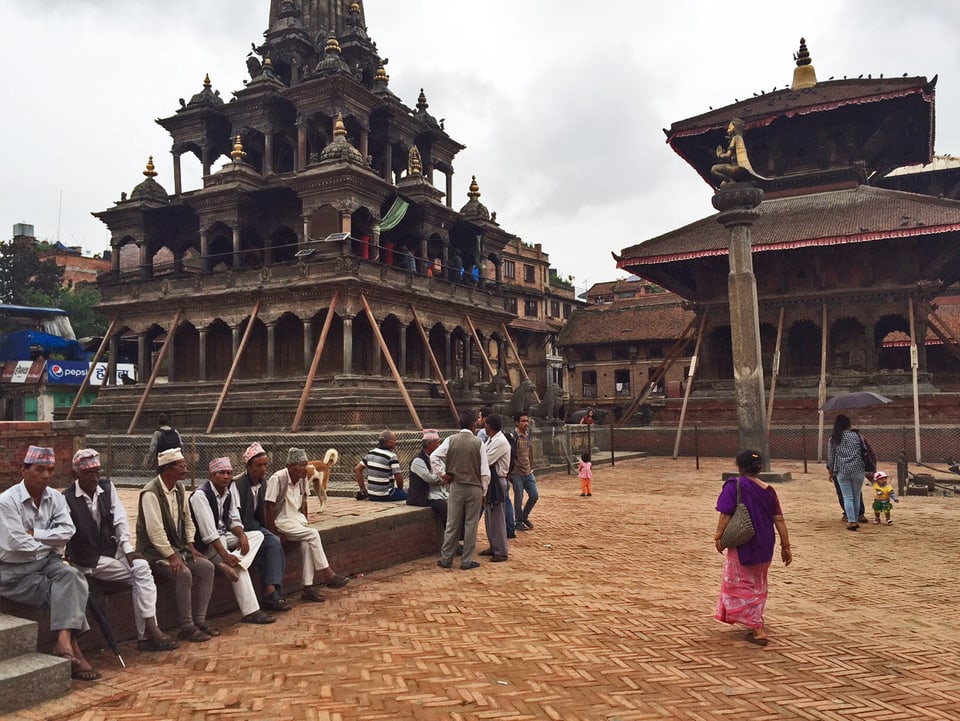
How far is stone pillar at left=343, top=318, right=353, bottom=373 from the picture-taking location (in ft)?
91.4

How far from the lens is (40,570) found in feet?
18.1

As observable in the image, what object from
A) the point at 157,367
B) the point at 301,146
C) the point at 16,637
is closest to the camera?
the point at 16,637

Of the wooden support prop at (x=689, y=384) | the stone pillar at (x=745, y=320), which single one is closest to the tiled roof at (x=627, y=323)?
the wooden support prop at (x=689, y=384)

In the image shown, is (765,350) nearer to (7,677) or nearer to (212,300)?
(212,300)

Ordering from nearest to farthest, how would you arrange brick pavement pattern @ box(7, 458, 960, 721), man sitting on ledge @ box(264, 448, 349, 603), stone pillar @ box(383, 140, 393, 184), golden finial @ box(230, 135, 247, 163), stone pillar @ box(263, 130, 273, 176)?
brick pavement pattern @ box(7, 458, 960, 721) → man sitting on ledge @ box(264, 448, 349, 603) → golden finial @ box(230, 135, 247, 163) → stone pillar @ box(263, 130, 273, 176) → stone pillar @ box(383, 140, 393, 184)

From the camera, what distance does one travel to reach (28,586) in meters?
5.45

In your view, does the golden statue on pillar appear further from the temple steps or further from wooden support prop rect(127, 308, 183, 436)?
wooden support prop rect(127, 308, 183, 436)

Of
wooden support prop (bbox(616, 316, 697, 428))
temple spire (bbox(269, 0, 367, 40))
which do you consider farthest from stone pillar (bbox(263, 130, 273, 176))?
wooden support prop (bbox(616, 316, 697, 428))

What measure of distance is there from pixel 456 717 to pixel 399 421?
2238cm

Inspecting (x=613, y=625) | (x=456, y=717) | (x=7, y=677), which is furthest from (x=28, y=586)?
(x=613, y=625)

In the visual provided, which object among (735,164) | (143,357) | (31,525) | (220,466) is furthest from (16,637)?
(143,357)

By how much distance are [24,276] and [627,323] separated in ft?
151

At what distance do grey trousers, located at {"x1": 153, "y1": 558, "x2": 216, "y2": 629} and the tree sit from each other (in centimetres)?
5328

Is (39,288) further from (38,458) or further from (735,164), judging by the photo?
(38,458)
